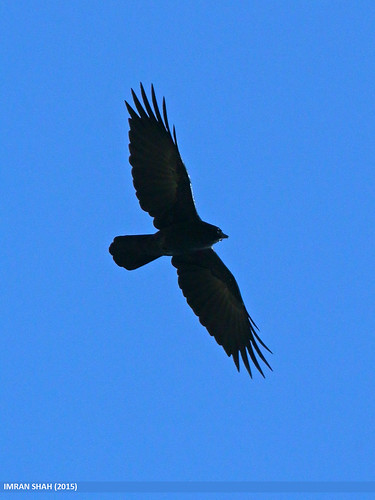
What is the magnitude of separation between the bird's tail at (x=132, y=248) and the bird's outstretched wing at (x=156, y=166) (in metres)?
0.42

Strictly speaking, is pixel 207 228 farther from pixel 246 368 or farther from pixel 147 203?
pixel 246 368

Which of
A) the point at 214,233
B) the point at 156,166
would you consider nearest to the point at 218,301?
the point at 214,233

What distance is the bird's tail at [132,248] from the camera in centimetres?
1928

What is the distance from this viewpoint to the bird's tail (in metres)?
19.3

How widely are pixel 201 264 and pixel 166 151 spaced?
86.0 inches

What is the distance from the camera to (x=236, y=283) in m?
20.6

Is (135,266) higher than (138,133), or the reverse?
(138,133)

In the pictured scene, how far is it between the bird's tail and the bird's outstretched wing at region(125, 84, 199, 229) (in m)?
0.42

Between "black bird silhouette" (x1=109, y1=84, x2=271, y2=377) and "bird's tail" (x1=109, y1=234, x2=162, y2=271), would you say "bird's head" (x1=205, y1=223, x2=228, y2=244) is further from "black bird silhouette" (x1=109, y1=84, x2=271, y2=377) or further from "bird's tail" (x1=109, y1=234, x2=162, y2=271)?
"bird's tail" (x1=109, y1=234, x2=162, y2=271)

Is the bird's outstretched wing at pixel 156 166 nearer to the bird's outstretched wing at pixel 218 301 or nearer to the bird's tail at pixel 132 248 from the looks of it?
the bird's tail at pixel 132 248

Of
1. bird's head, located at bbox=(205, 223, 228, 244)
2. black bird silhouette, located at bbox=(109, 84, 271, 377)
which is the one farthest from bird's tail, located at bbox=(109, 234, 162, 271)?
bird's head, located at bbox=(205, 223, 228, 244)

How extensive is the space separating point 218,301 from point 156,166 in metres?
2.72

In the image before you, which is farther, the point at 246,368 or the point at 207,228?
the point at 246,368

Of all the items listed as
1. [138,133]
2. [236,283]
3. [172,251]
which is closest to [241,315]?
[236,283]
